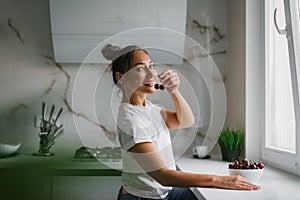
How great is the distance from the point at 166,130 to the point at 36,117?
140cm

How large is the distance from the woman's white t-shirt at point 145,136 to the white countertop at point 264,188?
6.1 inches

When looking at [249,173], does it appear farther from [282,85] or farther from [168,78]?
[282,85]

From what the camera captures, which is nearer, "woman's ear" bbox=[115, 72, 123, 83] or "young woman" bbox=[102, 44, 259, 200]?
"young woman" bbox=[102, 44, 259, 200]

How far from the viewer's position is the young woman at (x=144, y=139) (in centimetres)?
130

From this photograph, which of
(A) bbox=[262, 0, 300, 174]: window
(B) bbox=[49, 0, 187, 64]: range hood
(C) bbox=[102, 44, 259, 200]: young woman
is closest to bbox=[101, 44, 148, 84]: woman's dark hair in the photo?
(C) bbox=[102, 44, 259, 200]: young woman

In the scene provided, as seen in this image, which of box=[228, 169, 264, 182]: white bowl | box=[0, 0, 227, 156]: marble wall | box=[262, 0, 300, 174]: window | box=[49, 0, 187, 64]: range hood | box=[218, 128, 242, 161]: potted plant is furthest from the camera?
box=[0, 0, 227, 156]: marble wall

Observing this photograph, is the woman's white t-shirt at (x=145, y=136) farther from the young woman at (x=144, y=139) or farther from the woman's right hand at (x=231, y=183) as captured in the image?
the woman's right hand at (x=231, y=183)

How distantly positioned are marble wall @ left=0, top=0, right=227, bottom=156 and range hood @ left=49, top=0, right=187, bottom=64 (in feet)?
0.73

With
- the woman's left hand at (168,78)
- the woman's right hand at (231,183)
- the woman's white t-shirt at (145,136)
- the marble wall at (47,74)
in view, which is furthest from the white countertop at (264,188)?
the marble wall at (47,74)

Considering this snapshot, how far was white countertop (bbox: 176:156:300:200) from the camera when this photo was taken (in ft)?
4.40

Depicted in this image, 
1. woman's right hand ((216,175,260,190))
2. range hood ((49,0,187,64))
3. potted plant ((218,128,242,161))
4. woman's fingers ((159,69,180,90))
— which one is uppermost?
range hood ((49,0,187,64))

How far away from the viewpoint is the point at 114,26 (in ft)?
8.29

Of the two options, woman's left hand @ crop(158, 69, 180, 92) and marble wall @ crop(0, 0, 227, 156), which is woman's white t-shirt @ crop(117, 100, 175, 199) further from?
marble wall @ crop(0, 0, 227, 156)

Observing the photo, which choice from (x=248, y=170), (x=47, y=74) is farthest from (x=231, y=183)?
(x=47, y=74)
